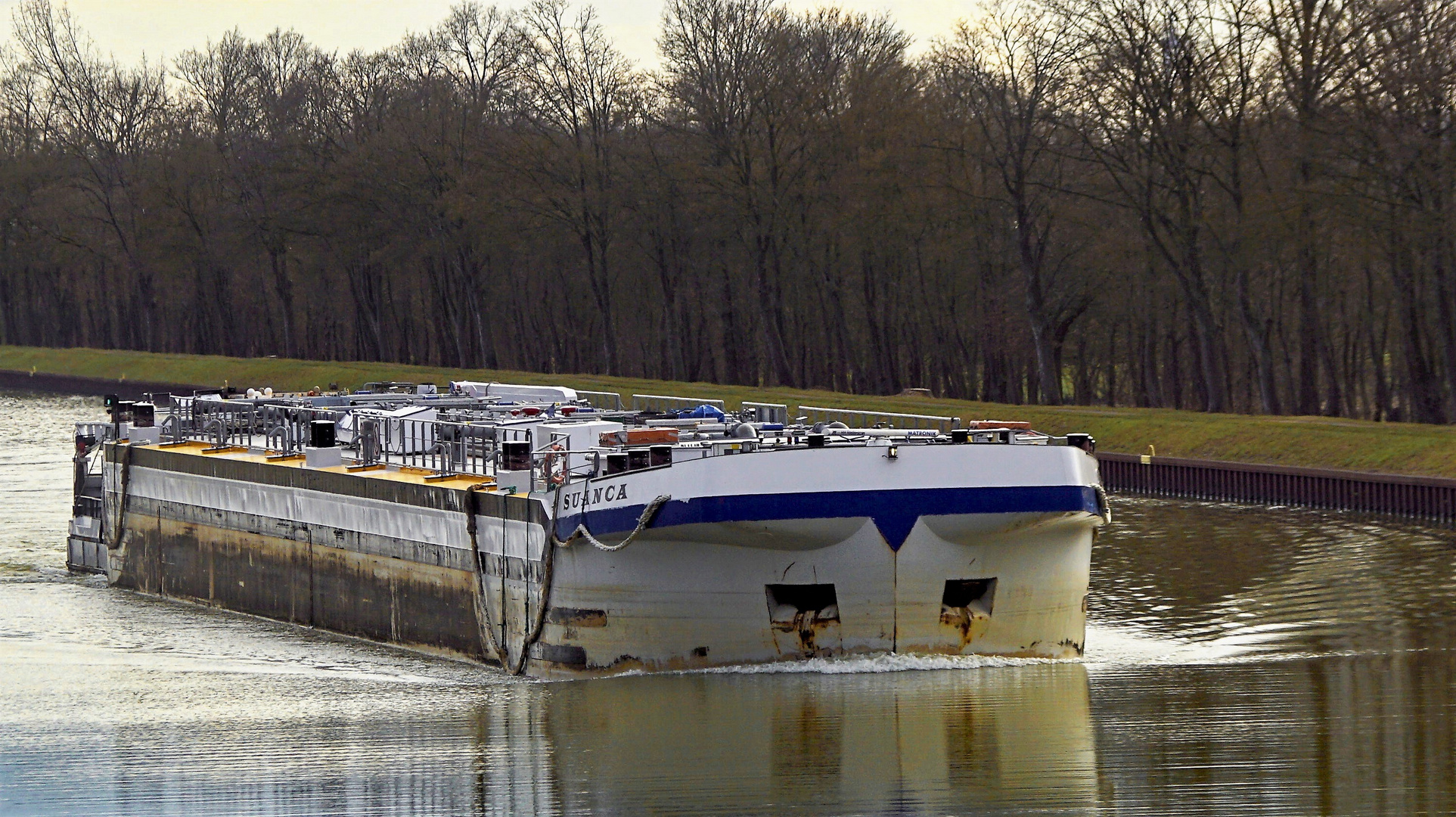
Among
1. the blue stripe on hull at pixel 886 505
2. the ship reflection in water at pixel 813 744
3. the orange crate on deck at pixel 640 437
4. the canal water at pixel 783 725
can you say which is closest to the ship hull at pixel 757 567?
the blue stripe on hull at pixel 886 505

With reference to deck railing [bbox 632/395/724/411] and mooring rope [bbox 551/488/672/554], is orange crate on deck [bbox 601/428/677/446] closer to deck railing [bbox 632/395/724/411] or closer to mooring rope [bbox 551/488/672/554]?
mooring rope [bbox 551/488/672/554]

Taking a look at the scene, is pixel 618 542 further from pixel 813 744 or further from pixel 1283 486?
pixel 1283 486

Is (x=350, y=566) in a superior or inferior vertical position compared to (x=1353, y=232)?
inferior

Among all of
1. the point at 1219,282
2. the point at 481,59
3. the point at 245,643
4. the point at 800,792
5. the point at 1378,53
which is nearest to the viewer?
the point at 800,792

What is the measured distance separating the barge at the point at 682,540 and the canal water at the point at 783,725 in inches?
18.5

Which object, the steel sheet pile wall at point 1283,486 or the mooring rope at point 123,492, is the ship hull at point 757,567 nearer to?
the mooring rope at point 123,492

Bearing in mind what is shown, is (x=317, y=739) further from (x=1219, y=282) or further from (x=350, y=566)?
(x=1219, y=282)

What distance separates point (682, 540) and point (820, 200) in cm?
4947

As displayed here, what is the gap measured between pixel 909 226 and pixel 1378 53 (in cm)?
2152

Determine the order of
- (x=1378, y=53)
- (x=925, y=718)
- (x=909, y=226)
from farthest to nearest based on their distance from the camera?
(x=909, y=226) < (x=1378, y=53) < (x=925, y=718)

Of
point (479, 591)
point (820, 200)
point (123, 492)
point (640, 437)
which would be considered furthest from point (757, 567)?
point (820, 200)

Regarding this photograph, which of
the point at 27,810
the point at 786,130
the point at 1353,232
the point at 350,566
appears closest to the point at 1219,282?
the point at 1353,232

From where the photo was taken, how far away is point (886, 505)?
2108 centimetres

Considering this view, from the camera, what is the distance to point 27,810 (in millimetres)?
17047
